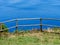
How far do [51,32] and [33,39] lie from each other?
3.14m

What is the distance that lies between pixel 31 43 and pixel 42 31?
5.10 meters

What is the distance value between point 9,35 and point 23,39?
215cm

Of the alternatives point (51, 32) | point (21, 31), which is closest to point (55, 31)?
point (51, 32)

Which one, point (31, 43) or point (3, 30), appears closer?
point (31, 43)

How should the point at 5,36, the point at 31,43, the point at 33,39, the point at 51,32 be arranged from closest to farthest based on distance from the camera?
the point at 31,43, the point at 33,39, the point at 5,36, the point at 51,32

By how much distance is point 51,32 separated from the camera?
17062 mm

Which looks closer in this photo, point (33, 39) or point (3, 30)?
point (33, 39)

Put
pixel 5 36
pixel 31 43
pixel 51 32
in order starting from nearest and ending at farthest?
pixel 31 43 → pixel 5 36 → pixel 51 32

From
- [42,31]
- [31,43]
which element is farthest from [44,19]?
[31,43]

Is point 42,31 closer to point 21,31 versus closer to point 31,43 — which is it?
point 21,31

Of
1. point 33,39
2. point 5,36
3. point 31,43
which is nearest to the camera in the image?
point 31,43

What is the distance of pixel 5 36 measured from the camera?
15.8 meters

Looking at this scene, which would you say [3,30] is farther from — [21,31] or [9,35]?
[21,31]

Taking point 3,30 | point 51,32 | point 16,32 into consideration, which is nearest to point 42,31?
point 51,32
